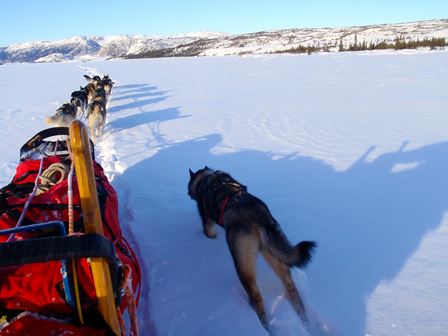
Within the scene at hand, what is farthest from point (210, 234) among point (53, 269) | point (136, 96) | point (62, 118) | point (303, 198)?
point (136, 96)

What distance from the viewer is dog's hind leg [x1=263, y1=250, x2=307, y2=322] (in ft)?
6.22

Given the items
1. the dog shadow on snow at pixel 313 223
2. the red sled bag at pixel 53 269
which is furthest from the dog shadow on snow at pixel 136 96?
the red sled bag at pixel 53 269

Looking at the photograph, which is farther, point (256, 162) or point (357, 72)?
point (357, 72)

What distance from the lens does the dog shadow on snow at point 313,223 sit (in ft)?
6.46

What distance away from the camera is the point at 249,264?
1826 millimetres

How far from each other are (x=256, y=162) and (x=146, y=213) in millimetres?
1706

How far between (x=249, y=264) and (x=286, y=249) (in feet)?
0.71

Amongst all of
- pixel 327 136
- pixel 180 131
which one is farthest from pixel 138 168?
pixel 327 136

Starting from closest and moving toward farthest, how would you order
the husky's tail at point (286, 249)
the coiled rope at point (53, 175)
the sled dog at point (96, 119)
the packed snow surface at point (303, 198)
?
the husky's tail at point (286, 249), the packed snow surface at point (303, 198), the coiled rope at point (53, 175), the sled dog at point (96, 119)

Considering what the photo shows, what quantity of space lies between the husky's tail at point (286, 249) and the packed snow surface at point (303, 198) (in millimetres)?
312

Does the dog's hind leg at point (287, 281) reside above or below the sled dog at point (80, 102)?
below

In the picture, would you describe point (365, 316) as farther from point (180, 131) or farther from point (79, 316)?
point (180, 131)

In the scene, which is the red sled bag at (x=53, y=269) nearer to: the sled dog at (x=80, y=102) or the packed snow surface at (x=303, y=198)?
the packed snow surface at (x=303, y=198)

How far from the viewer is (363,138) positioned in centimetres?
486
